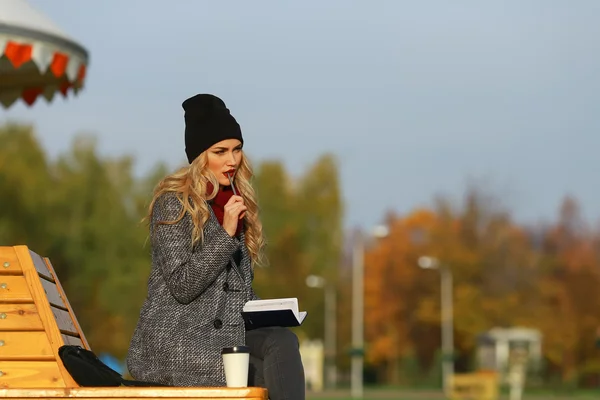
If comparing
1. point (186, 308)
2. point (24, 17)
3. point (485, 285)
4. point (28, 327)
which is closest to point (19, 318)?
point (28, 327)

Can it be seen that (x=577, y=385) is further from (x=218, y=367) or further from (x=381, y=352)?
(x=218, y=367)

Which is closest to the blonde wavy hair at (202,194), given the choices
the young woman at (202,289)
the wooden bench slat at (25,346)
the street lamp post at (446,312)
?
the young woman at (202,289)

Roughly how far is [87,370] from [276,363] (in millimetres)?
778

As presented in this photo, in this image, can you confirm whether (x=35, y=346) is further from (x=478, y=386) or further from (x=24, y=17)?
(x=478, y=386)

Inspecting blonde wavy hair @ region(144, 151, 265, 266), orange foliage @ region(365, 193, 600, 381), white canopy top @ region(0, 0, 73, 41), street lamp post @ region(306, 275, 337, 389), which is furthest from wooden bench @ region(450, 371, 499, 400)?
street lamp post @ region(306, 275, 337, 389)

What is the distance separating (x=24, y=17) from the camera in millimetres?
8617

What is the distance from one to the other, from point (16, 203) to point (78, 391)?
1400 inches

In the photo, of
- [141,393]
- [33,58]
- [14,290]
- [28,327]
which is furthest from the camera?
[33,58]

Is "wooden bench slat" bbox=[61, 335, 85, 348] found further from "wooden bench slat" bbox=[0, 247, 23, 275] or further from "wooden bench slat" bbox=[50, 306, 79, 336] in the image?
"wooden bench slat" bbox=[0, 247, 23, 275]

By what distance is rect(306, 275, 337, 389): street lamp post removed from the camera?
63694mm

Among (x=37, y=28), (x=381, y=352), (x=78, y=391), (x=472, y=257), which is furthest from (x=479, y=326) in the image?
(x=78, y=391)

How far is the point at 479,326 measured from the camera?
5766 centimetres

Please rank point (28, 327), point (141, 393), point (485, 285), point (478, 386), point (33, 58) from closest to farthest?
point (141, 393) < point (28, 327) < point (33, 58) < point (478, 386) < point (485, 285)

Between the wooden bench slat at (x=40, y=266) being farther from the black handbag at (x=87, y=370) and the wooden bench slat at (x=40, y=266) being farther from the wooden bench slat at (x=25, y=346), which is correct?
the black handbag at (x=87, y=370)
